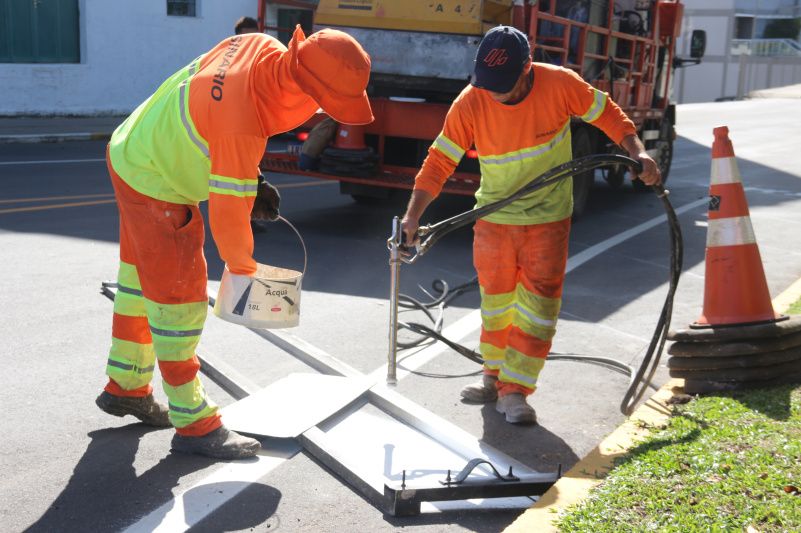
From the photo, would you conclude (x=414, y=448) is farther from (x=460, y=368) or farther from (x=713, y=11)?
(x=713, y=11)

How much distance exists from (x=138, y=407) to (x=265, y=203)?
1.11m

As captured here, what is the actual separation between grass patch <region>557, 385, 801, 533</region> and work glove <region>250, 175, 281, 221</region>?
1951mm

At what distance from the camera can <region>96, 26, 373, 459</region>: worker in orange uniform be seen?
12.1 feet

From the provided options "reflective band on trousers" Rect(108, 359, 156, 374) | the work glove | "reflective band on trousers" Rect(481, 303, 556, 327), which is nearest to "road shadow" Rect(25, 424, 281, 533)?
"reflective band on trousers" Rect(108, 359, 156, 374)

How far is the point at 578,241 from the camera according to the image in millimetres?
9977

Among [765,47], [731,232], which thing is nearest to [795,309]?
[731,232]

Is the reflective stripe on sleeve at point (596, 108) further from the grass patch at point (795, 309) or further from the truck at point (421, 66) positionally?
the truck at point (421, 66)

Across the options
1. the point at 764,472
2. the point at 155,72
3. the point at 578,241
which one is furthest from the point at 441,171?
the point at 155,72

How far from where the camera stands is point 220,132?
3.67m

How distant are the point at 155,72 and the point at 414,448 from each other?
66.0 feet

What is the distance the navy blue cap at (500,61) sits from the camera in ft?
14.5

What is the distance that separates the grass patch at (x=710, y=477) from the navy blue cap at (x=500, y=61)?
1.78 metres

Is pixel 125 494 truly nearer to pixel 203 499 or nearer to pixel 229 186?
pixel 203 499

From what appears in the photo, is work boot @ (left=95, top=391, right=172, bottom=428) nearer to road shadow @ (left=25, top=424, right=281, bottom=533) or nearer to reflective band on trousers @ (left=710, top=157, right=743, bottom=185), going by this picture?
road shadow @ (left=25, top=424, right=281, bottom=533)
